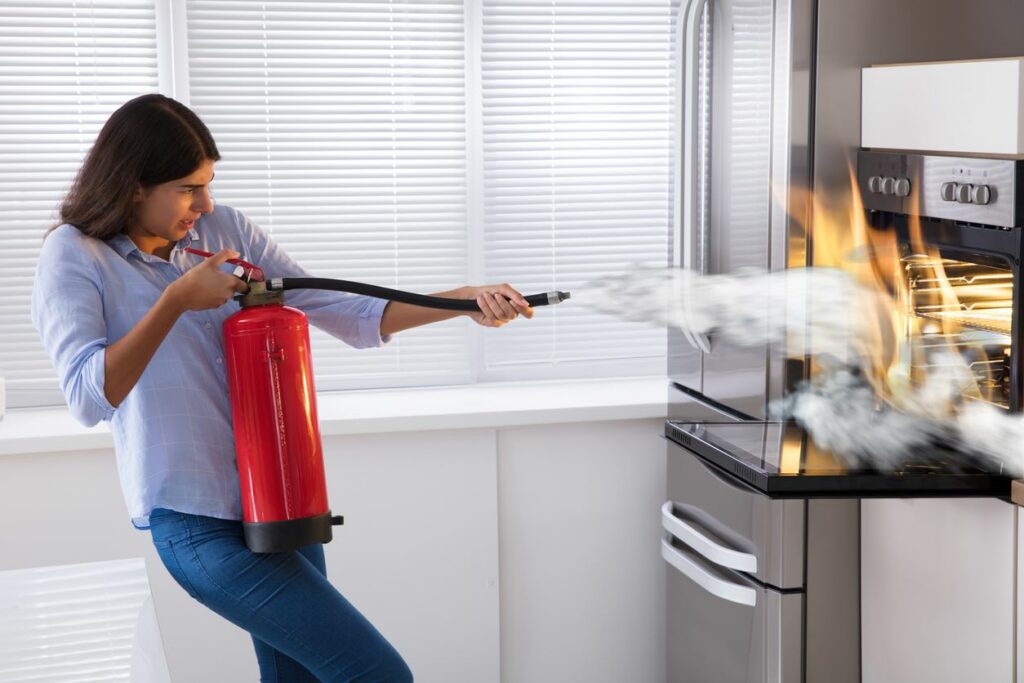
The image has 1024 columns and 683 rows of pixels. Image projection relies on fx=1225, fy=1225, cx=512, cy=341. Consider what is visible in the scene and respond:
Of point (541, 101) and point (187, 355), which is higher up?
point (541, 101)

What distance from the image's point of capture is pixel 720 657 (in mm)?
2627

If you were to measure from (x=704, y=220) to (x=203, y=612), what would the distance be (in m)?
1.40

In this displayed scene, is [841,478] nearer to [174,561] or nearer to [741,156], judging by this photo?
[741,156]

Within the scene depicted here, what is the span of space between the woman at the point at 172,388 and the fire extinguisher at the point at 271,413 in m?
0.04

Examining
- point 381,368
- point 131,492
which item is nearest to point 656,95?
point 381,368

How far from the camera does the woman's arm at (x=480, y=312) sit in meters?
Answer: 1.92

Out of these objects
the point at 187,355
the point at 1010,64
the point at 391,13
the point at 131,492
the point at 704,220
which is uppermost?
the point at 391,13

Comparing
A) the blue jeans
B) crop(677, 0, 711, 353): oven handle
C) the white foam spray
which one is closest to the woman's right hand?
the blue jeans

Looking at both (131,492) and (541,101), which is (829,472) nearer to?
(131,492)

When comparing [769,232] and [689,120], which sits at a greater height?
[689,120]

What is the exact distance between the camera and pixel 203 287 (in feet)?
5.54

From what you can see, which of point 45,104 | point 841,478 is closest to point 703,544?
point 841,478

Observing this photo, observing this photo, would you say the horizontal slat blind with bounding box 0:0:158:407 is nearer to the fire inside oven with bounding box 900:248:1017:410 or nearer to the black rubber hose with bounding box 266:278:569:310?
the black rubber hose with bounding box 266:278:569:310

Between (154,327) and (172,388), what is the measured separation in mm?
161
